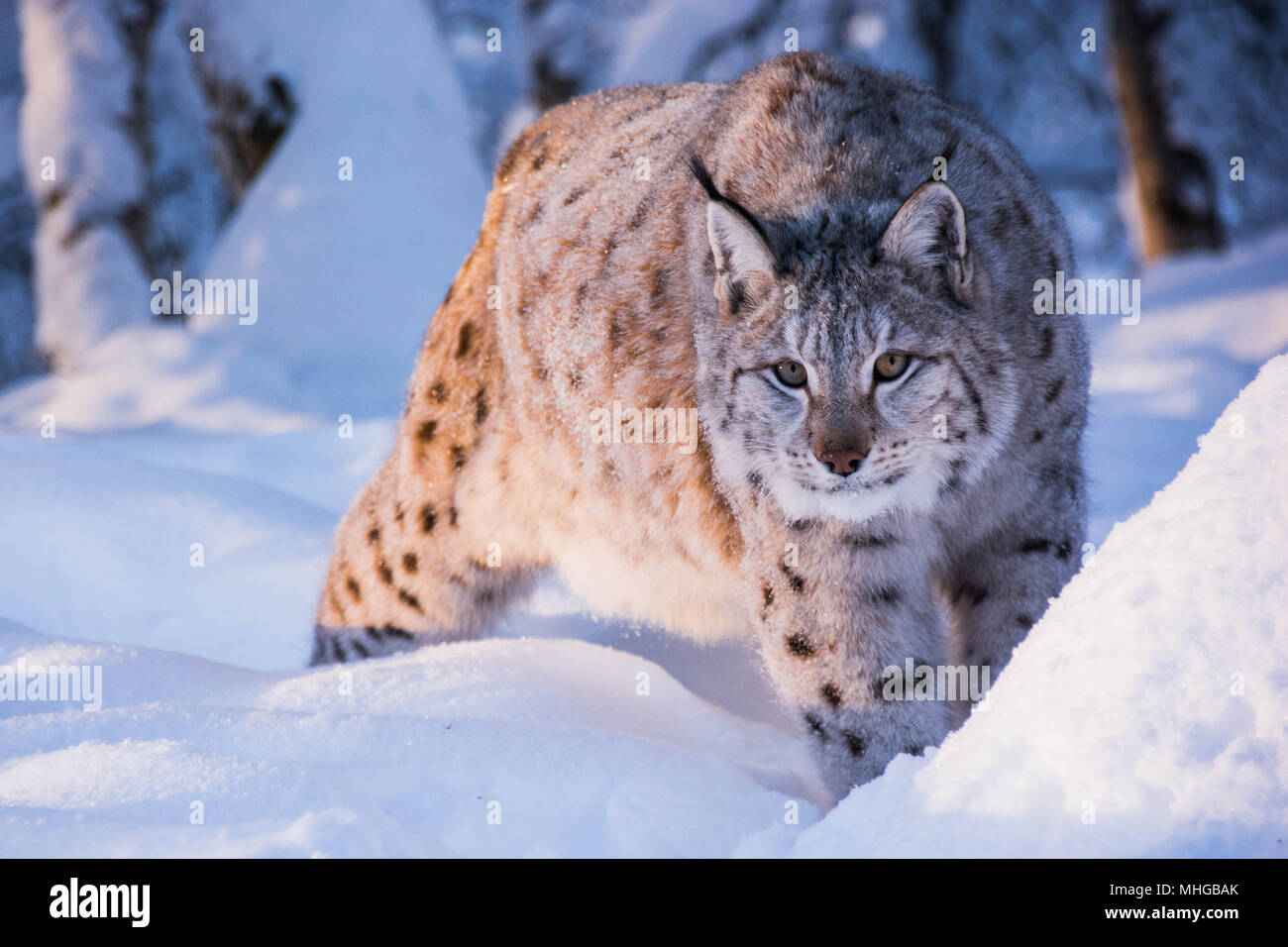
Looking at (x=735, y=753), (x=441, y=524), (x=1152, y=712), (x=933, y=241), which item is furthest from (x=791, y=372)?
(x=441, y=524)

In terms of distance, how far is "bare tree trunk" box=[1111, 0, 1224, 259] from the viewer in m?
9.95

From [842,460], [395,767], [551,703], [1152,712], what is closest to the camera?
[1152,712]

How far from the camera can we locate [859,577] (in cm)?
276

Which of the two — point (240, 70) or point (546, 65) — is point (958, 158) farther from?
point (546, 65)

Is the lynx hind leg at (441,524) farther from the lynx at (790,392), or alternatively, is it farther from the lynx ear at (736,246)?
the lynx ear at (736,246)

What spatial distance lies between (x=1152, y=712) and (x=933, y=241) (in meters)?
1.17

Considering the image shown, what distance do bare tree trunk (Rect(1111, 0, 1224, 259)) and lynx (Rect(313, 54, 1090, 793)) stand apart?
759 centimetres

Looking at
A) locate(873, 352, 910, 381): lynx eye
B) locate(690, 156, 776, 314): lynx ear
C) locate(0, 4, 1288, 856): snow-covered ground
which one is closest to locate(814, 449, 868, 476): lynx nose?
locate(873, 352, 910, 381): lynx eye

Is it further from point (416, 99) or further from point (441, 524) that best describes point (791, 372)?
point (416, 99)

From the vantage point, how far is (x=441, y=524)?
3781mm

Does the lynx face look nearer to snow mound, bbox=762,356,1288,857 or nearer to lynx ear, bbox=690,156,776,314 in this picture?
lynx ear, bbox=690,156,776,314

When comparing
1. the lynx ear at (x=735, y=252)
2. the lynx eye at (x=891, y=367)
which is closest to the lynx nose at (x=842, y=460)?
the lynx eye at (x=891, y=367)
